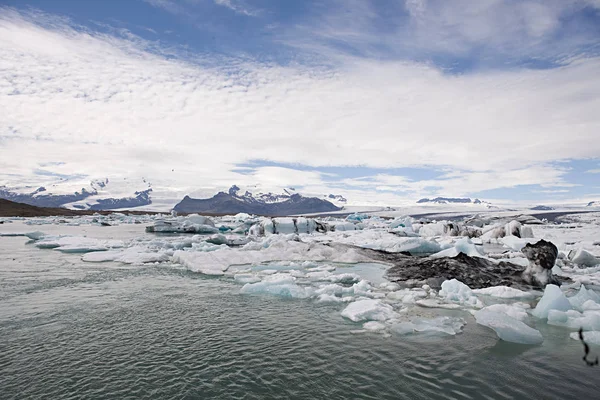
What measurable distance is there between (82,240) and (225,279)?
15.0m

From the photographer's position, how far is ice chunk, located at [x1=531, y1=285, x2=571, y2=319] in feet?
27.7

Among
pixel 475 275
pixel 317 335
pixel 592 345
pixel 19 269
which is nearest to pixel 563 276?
pixel 475 275

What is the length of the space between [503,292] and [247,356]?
8.14 metres

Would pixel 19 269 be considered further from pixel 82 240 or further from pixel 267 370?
pixel 267 370

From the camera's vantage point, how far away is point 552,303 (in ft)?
27.8

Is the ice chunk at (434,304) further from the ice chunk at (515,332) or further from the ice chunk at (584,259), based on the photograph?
the ice chunk at (584,259)

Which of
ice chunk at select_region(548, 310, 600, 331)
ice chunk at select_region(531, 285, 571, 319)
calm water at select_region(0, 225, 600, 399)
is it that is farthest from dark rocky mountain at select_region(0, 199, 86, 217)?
ice chunk at select_region(548, 310, 600, 331)

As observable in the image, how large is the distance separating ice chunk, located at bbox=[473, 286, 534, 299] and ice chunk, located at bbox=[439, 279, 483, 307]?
72 centimetres

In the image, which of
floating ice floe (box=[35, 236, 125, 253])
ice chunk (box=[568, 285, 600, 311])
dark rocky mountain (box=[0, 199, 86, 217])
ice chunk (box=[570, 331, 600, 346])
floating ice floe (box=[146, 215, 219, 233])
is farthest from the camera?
dark rocky mountain (box=[0, 199, 86, 217])

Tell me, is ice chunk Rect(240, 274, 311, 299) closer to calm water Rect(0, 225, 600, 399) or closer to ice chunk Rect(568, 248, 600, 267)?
calm water Rect(0, 225, 600, 399)

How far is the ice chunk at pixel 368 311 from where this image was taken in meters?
8.49

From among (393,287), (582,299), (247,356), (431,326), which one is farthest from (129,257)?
(582,299)

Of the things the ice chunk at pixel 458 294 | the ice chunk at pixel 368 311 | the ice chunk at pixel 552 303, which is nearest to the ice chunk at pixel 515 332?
the ice chunk at pixel 552 303

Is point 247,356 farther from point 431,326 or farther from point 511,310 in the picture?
point 511,310
